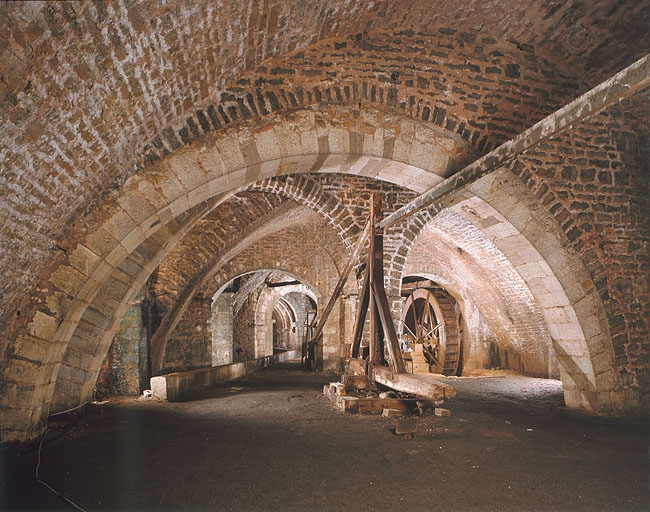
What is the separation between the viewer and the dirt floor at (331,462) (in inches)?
109

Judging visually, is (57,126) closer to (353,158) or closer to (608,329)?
(353,158)

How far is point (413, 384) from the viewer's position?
515cm

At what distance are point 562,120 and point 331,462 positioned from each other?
291 cm

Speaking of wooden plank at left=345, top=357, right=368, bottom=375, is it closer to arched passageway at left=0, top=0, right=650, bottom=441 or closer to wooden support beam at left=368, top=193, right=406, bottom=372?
wooden support beam at left=368, top=193, right=406, bottom=372

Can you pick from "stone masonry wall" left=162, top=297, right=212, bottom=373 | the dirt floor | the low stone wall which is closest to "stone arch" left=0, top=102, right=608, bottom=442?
the dirt floor

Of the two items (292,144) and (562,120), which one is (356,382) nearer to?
(292,144)

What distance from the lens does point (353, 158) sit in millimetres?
4789

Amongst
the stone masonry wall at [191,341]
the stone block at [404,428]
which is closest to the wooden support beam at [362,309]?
the stone block at [404,428]

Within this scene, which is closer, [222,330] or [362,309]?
[362,309]

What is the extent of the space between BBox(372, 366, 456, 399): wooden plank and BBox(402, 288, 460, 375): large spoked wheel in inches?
233

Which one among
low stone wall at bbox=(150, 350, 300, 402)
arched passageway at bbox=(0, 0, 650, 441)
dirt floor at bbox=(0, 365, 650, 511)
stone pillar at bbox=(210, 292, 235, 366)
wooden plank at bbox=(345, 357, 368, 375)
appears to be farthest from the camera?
stone pillar at bbox=(210, 292, 235, 366)

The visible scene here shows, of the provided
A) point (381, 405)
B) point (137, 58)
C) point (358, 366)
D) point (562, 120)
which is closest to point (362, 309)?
point (358, 366)

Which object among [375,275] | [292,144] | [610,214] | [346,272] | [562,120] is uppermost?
[292,144]

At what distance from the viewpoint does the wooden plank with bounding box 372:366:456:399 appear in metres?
4.79
